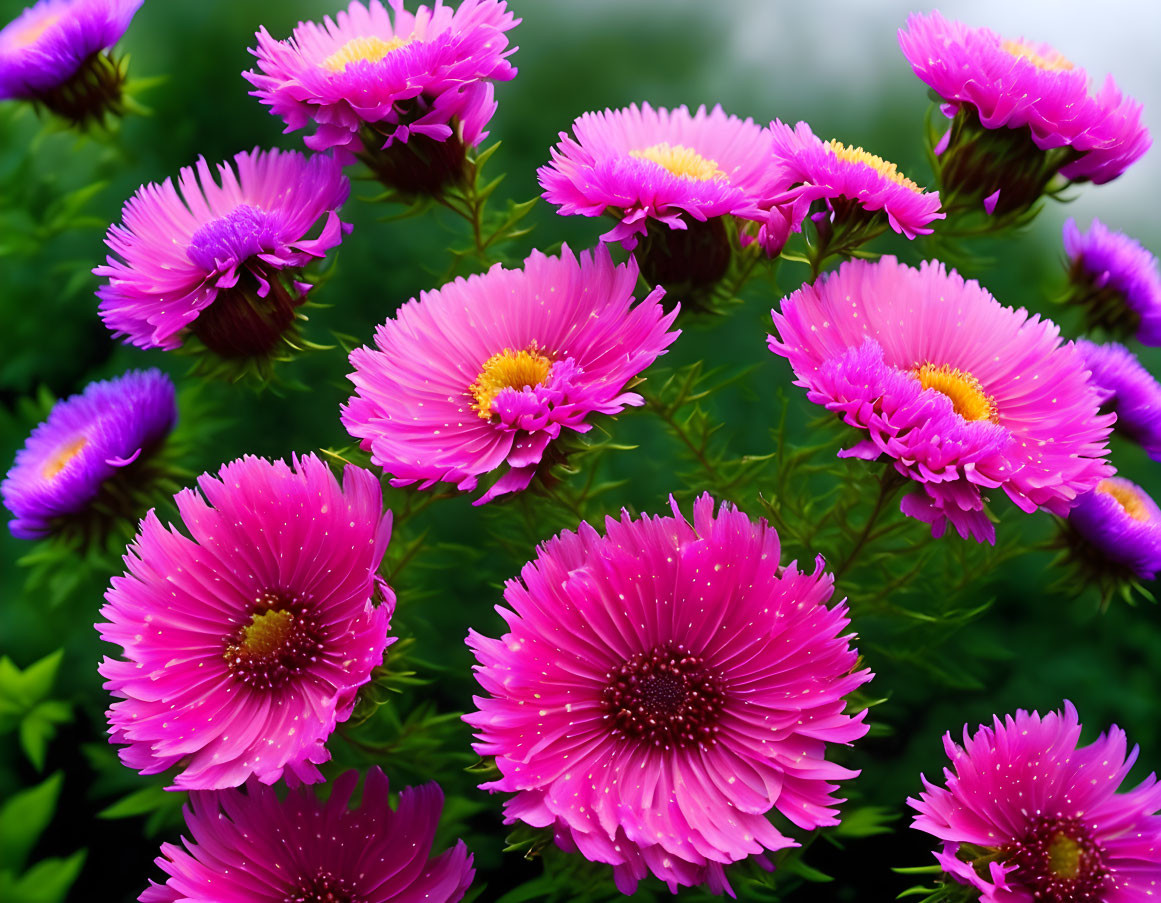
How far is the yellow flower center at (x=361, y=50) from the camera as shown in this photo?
579 millimetres

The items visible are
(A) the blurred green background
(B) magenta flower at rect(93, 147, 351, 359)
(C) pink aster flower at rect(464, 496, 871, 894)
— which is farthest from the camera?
(A) the blurred green background

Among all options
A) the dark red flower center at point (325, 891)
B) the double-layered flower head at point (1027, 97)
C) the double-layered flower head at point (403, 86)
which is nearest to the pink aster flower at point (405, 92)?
the double-layered flower head at point (403, 86)

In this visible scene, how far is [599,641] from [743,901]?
30cm

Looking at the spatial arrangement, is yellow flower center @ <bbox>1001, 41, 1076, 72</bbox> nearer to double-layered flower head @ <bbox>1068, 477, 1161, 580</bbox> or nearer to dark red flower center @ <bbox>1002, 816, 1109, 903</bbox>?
double-layered flower head @ <bbox>1068, 477, 1161, 580</bbox>

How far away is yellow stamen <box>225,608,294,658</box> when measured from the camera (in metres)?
0.51

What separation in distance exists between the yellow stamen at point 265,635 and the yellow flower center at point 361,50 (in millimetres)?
310

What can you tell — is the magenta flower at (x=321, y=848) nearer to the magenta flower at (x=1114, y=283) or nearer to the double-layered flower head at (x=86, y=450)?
the double-layered flower head at (x=86, y=450)

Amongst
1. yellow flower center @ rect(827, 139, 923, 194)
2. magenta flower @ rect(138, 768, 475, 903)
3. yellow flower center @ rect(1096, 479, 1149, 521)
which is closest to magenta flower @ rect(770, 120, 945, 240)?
yellow flower center @ rect(827, 139, 923, 194)

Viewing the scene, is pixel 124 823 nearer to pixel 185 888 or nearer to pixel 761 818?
pixel 185 888

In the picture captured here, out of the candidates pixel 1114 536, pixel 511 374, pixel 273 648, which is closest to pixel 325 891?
pixel 273 648

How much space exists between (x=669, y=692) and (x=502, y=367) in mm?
188

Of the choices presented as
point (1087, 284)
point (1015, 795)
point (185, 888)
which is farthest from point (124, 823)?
point (1087, 284)

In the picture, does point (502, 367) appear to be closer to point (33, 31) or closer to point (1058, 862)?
point (1058, 862)

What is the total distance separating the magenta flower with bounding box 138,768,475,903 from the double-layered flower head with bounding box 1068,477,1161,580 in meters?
0.41
